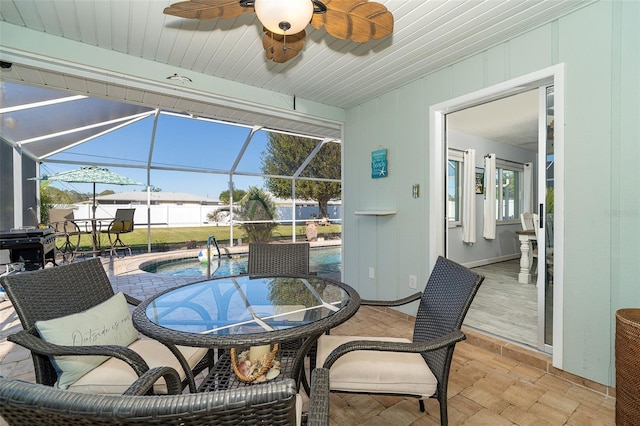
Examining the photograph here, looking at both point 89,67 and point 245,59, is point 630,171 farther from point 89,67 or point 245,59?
point 89,67

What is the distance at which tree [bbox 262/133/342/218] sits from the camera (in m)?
7.85

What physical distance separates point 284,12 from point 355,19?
0.48m

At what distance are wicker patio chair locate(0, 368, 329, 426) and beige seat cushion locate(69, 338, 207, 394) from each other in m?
0.94

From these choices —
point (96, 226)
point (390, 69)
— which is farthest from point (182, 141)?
point (390, 69)

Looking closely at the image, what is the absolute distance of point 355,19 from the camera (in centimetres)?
160

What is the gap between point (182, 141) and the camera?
22.5 ft

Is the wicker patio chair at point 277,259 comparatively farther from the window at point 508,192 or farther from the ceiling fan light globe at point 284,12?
the window at point 508,192

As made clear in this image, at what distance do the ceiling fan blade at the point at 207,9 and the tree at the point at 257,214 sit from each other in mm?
6288

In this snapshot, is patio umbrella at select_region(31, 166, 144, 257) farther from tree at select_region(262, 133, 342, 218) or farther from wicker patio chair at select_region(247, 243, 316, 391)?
wicker patio chair at select_region(247, 243, 316, 391)

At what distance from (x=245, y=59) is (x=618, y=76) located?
2717 millimetres

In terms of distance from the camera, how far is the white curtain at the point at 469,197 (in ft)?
17.8

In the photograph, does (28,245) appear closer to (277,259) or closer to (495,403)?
(277,259)

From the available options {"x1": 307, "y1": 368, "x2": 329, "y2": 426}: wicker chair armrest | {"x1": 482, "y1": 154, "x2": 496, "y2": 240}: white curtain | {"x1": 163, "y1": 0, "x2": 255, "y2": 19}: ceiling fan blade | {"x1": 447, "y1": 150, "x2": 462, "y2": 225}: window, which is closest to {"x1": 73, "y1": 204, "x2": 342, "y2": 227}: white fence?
{"x1": 447, "y1": 150, "x2": 462, "y2": 225}: window

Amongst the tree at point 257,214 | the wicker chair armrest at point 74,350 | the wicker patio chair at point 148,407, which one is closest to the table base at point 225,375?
the wicker chair armrest at point 74,350
